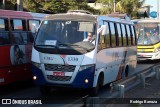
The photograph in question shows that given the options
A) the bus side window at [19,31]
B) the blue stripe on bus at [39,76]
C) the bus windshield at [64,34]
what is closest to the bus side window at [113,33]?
the bus windshield at [64,34]

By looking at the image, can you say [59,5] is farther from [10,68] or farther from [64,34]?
[64,34]

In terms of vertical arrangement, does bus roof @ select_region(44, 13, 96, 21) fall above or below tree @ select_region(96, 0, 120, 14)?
above

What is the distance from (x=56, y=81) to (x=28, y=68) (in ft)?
8.76

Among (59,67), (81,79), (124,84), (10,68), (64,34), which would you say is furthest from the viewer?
(10,68)

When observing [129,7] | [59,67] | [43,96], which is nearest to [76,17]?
[59,67]

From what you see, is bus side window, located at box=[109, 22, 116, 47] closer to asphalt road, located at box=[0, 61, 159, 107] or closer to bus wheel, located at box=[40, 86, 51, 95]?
asphalt road, located at box=[0, 61, 159, 107]

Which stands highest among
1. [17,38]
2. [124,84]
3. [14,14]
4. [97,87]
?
[14,14]

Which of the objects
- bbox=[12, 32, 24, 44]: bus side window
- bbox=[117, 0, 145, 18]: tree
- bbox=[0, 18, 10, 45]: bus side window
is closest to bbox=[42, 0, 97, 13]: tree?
bbox=[117, 0, 145, 18]: tree

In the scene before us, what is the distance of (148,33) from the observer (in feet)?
91.9

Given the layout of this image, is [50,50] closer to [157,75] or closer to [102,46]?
[102,46]

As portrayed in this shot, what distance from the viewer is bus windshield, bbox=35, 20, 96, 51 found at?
12.2 m

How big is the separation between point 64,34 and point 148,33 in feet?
53.5

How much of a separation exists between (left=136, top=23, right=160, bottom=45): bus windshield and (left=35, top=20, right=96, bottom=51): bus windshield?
1557cm

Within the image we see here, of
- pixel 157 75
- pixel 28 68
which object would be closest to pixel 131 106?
pixel 28 68
